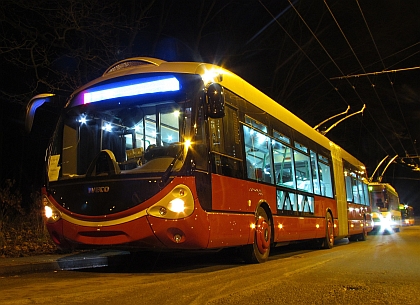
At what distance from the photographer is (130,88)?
7375 mm

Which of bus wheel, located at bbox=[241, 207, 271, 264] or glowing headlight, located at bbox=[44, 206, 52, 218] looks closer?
glowing headlight, located at bbox=[44, 206, 52, 218]

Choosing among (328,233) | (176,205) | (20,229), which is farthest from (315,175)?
(20,229)

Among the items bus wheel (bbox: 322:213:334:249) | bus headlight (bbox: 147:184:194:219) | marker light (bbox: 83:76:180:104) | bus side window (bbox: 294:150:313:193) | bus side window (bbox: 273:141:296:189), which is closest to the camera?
bus headlight (bbox: 147:184:194:219)

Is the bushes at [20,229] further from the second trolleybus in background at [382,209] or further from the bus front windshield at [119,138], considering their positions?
the second trolleybus in background at [382,209]

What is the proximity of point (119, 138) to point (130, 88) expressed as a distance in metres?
0.88

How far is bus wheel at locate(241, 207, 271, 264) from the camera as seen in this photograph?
8.46m

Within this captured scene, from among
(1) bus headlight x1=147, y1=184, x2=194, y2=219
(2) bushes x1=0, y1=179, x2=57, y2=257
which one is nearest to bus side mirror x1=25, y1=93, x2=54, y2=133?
(1) bus headlight x1=147, y1=184, x2=194, y2=219

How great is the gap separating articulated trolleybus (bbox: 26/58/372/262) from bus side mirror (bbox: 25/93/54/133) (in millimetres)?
21

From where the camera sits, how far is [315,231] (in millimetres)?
12086

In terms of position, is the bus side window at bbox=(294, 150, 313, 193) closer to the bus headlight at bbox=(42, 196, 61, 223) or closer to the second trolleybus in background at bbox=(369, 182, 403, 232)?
the bus headlight at bbox=(42, 196, 61, 223)

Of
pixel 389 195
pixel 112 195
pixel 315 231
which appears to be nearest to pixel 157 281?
pixel 112 195

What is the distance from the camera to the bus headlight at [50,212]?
7.17m

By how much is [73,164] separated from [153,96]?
1.85 meters

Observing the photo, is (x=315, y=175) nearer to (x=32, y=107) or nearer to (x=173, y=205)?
(x=173, y=205)
